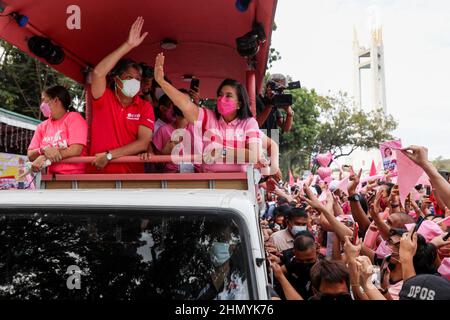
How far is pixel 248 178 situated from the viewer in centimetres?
290

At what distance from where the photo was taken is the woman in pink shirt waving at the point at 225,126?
3223mm

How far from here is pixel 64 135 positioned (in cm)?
365

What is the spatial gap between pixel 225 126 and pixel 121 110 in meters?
0.90

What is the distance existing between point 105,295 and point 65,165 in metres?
1.87

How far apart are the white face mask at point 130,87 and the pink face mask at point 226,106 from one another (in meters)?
0.70

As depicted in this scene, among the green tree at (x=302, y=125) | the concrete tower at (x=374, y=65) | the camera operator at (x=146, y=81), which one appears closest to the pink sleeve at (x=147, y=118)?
the camera operator at (x=146, y=81)

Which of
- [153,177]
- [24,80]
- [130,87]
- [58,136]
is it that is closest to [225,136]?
[153,177]

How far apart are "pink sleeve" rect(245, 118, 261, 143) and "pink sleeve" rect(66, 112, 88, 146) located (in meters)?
1.29

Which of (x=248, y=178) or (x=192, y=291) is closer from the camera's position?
(x=192, y=291)

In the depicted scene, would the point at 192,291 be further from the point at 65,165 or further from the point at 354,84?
the point at 354,84

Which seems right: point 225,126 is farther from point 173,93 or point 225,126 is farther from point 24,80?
point 24,80

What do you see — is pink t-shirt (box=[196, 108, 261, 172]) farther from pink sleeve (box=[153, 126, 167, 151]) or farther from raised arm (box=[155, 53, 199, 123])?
pink sleeve (box=[153, 126, 167, 151])

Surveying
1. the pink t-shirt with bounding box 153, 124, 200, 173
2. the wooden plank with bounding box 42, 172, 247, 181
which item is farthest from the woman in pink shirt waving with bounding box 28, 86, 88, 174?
the pink t-shirt with bounding box 153, 124, 200, 173
